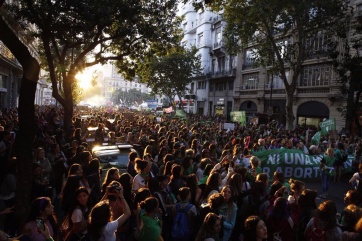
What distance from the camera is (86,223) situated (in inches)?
170

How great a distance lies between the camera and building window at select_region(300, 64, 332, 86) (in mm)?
29281

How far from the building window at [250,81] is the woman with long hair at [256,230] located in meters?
36.7

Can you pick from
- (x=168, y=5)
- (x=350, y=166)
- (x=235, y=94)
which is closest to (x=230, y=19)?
(x=168, y=5)

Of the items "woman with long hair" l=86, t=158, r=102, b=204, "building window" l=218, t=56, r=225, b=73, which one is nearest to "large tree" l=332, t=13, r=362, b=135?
"woman with long hair" l=86, t=158, r=102, b=204

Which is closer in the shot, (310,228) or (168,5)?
(310,228)

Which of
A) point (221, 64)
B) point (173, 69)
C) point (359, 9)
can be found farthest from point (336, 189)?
point (221, 64)

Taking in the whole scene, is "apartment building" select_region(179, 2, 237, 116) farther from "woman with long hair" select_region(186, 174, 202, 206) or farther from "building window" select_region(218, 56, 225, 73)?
"woman with long hair" select_region(186, 174, 202, 206)

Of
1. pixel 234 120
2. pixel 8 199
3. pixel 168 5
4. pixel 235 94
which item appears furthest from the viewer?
pixel 235 94

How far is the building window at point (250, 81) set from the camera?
39875 millimetres

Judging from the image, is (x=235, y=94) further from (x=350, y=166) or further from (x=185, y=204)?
(x=185, y=204)

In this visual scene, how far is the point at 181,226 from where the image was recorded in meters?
4.79

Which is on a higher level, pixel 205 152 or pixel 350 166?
pixel 205 152

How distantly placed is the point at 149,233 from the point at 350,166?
38.3 feet

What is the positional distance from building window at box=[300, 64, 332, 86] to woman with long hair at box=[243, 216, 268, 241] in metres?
27.9
